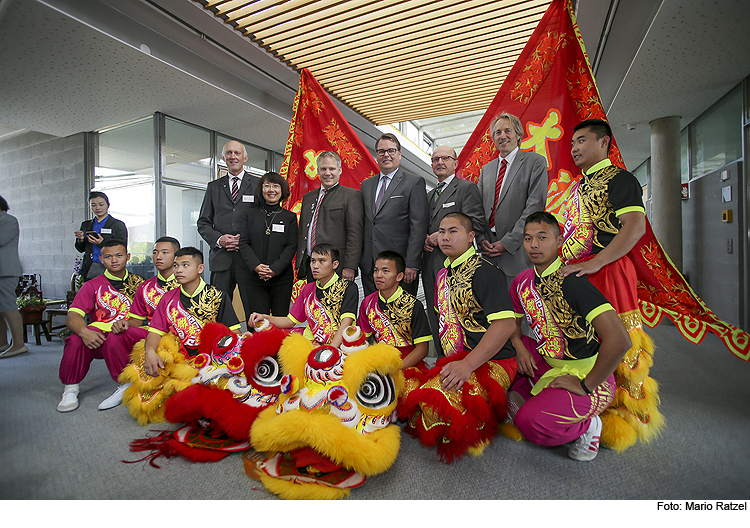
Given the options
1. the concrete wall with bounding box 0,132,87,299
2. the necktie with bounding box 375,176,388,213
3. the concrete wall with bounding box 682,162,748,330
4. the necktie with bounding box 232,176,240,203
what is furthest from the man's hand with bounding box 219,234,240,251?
the concrete wall with bounding box 682,162,748,330

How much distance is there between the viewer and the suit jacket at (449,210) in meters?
2.17

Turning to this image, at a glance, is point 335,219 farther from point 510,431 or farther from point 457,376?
point 510,431

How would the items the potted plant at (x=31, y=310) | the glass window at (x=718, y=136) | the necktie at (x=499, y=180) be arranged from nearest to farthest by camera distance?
1. the necktie at (x=499, y=180)
2. the glass window at (x=718, y=136)
3. the potted plant at (x=31, y=310)

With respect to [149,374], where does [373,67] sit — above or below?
above

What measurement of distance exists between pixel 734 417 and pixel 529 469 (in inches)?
49.3

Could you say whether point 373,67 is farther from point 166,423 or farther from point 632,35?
point 166,423

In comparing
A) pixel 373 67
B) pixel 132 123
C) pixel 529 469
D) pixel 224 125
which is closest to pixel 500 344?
pixel 529 469

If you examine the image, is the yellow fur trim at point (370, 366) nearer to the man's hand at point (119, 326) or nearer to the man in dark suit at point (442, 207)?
the man in dark suit at point (442, 207)

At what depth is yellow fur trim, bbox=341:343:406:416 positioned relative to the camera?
144 cm

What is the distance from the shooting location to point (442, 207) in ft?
7.41

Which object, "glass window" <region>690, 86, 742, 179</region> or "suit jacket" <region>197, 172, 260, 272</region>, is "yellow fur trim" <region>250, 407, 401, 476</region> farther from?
"glass window" <region>690, 86, 742, 179</region>

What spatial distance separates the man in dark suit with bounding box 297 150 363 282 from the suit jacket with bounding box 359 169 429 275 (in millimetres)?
97

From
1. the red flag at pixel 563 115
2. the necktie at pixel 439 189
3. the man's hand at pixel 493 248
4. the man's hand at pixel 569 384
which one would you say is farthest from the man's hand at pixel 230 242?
the man's hand at pixel 569 384

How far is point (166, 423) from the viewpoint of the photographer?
1.96 metres
